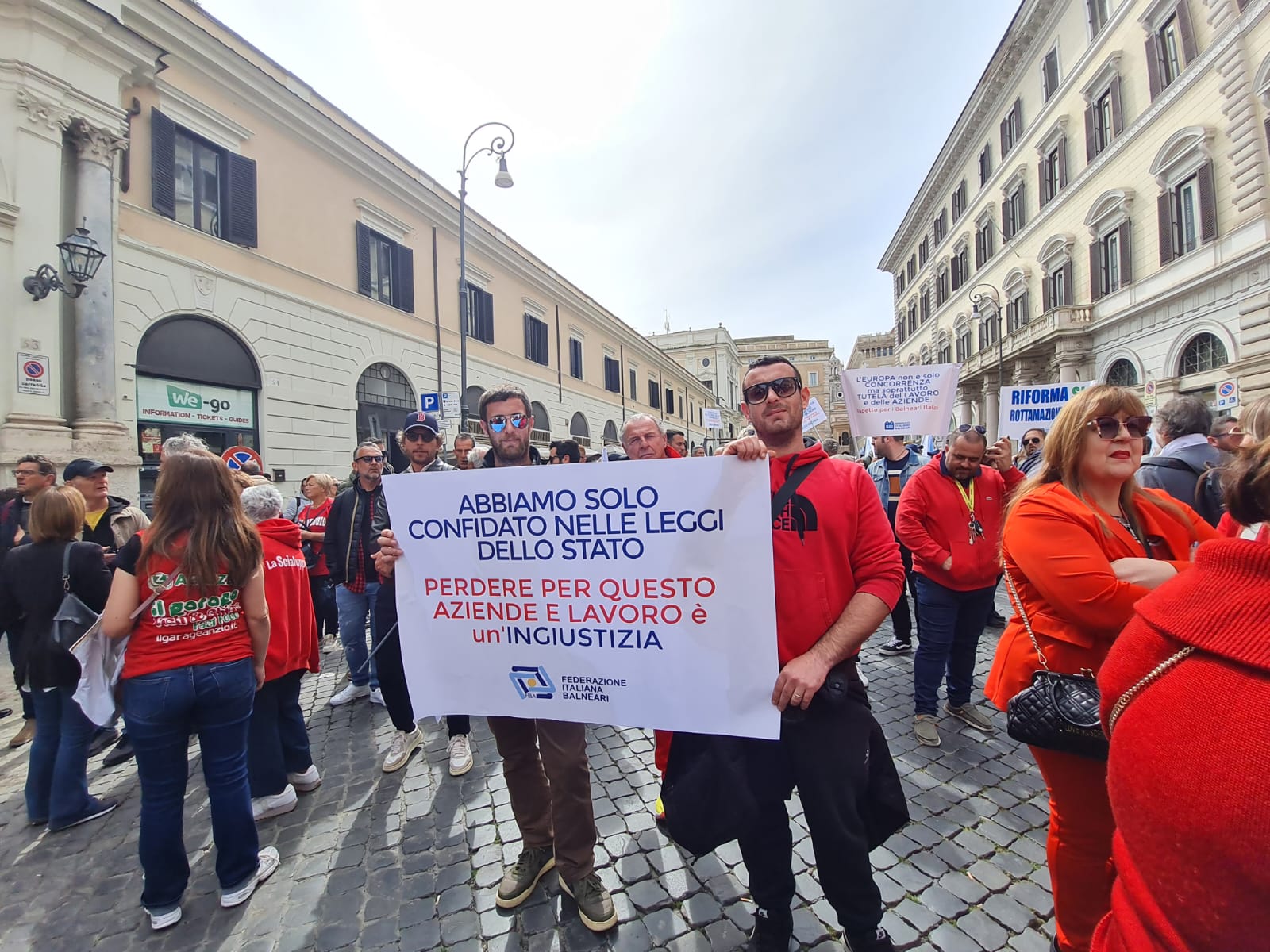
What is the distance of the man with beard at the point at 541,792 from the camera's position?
2.11 m

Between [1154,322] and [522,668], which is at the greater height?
[1154,322]

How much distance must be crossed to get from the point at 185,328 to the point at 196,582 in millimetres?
10392

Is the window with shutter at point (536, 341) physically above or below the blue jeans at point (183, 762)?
above

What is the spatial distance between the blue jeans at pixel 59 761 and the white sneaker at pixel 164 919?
1.15 meters

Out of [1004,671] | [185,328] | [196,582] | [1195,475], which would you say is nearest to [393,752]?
[196,582]

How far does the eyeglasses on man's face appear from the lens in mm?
2467

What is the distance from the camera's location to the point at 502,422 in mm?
2467

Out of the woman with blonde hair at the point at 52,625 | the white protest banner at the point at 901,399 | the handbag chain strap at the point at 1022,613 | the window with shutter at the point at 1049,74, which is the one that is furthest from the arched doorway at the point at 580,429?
the window with shutter at the point at 1049,74

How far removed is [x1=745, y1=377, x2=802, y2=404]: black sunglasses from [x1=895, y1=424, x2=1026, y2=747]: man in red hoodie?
2032mm

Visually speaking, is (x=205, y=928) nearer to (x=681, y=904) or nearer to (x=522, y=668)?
(x=522, y=668)

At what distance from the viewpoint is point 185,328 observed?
985 cm

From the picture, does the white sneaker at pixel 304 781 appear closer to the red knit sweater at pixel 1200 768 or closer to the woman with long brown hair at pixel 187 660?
the woman with long brown hair at pixel 187 660

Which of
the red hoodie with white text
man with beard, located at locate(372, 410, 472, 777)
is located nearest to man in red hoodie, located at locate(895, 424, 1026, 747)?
man with beard, located at locate(372, 410, 472, 777)

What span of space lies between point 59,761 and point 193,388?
9.13 meters
